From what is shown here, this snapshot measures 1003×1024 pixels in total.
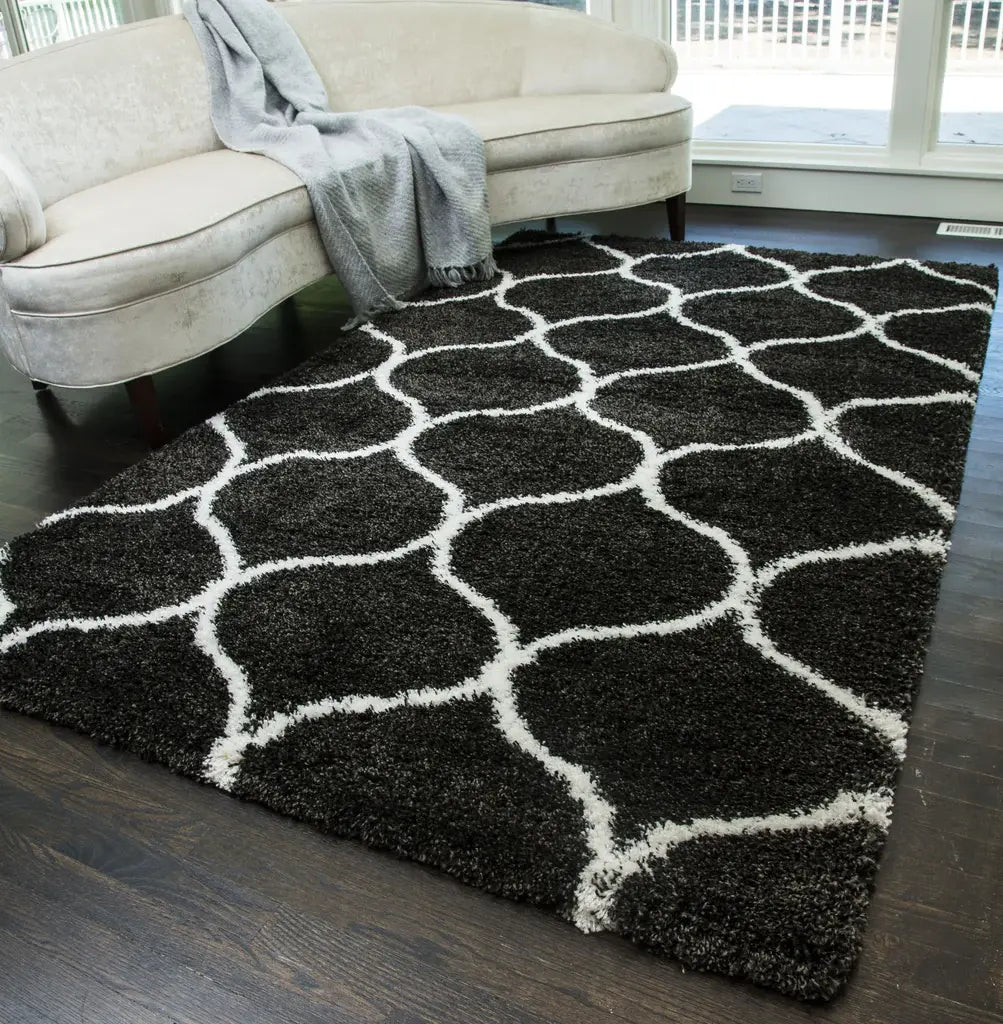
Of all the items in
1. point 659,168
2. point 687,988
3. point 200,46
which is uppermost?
point 200,46

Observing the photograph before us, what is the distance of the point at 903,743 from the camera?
4.43 feet

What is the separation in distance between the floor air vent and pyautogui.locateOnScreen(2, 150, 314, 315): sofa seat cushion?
7.09 ft

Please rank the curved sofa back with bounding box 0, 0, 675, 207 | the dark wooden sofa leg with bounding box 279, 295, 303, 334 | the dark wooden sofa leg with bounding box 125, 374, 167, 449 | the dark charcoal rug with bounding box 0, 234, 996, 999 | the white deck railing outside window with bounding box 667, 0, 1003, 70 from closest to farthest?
the dark charcoal rug with bounding box 0, 234, 996, 999 → the dark wooden sofa leg with bounding box 125, 374, 167, 449 → the curved sofa back with bounding box 0, 0, 675, 207 → the dark wooden sofa leg with bounding box 279, 295, 303, 334 → the white deck railing outside window with bounding box 667, 0, 1003, 70

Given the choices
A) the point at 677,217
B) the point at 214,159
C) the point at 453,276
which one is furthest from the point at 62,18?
the point at 677,217

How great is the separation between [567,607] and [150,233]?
50.8 inches

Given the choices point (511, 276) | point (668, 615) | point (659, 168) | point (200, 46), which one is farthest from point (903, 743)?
point (200, 46)

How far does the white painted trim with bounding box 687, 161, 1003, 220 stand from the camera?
3557 millimetres

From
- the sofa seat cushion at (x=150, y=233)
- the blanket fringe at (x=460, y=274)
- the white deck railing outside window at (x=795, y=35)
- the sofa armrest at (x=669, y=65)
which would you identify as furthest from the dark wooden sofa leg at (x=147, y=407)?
the white deck railing outside window at (x=795, y=35)

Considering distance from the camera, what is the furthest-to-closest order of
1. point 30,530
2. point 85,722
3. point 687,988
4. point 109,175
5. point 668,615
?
point 109,175 < point 30,530 < point 668,615 < point 85,722 < point 687,988

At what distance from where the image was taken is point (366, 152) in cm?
290

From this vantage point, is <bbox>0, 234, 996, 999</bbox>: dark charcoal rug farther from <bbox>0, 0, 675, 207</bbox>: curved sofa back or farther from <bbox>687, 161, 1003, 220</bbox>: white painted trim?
<bbox>687, 161, 1003, 220</bbox>: white painted trim

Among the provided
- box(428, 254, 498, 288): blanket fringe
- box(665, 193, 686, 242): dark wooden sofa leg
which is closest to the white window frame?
box(665, 193, 686, 242): dark wooden sofa leg

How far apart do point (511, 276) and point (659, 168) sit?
637mm

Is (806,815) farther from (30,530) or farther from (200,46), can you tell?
(200,46)
